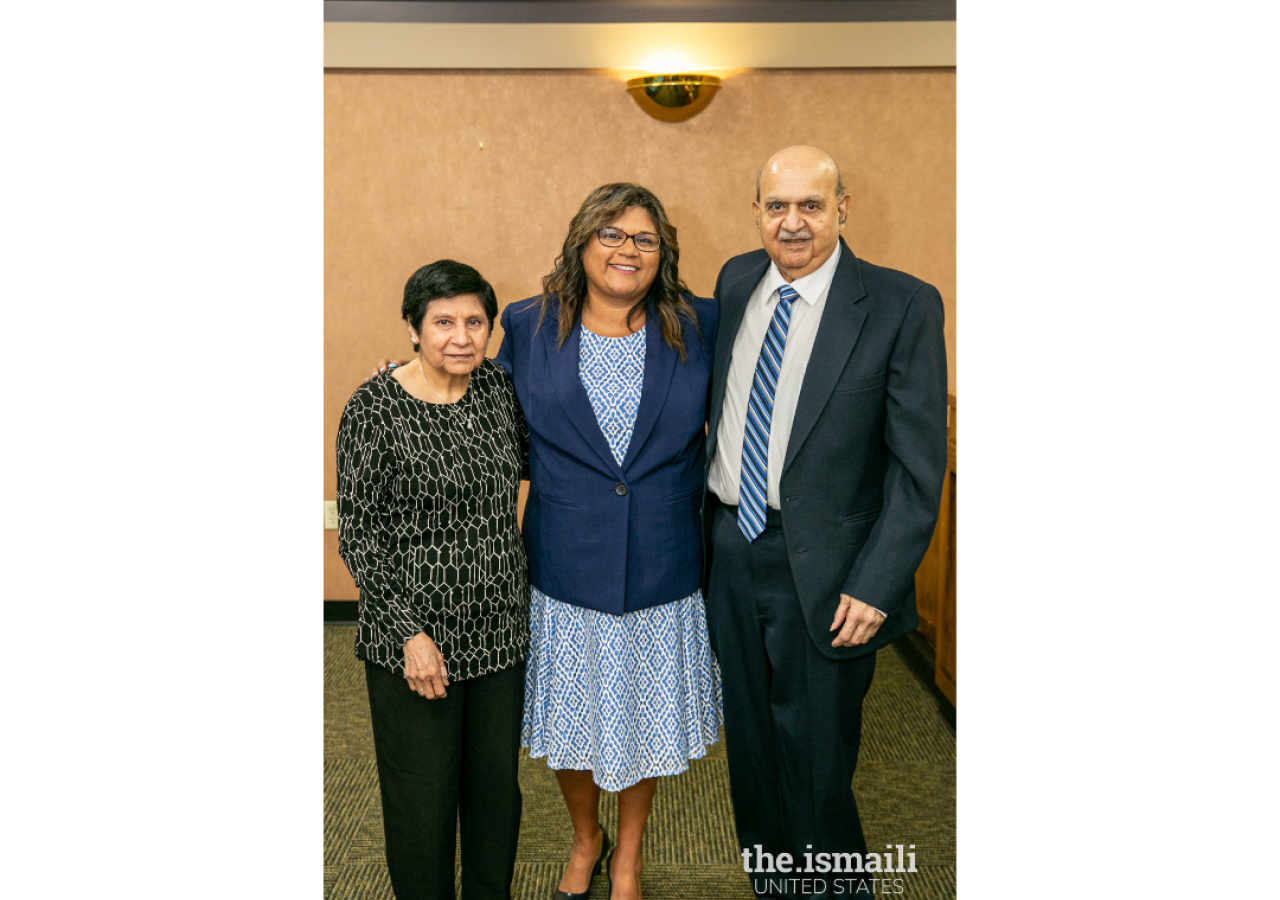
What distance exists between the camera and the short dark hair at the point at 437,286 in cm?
183

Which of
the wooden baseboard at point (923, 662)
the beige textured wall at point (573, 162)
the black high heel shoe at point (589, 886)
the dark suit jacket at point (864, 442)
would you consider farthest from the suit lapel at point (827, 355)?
the beige textured wall at point (573, 162)

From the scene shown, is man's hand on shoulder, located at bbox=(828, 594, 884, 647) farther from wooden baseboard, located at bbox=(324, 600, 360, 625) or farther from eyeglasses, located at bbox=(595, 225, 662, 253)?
wooden baseboard, located at bbox=(324, 600, 360, 625)

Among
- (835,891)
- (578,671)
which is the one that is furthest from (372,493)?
(835,891)

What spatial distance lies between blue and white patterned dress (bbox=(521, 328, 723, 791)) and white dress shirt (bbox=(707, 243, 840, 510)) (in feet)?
0.64

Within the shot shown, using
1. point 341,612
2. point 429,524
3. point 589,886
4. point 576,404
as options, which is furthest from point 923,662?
point 429,524

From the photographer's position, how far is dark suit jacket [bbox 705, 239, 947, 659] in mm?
1928

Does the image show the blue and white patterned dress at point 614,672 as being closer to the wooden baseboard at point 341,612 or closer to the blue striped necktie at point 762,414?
the blue striped necktie at point 762,414

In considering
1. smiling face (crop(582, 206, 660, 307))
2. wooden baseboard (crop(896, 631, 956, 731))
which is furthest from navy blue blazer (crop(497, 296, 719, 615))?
wooden baseboard (crop(896, 631, 956, 731))

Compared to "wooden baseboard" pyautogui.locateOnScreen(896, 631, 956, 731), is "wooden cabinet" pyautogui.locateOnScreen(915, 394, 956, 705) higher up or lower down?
higher up

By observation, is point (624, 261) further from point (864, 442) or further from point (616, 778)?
point (616, 778)

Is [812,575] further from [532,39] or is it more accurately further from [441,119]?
[441,119]

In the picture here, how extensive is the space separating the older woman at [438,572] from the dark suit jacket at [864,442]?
571 mm
